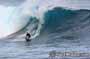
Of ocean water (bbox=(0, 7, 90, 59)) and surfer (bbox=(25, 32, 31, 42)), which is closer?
ocean water (bbox=(0, 7, 90, 59))

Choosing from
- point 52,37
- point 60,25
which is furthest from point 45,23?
point 52,37

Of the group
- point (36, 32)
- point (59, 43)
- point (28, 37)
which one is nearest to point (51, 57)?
point (59, 43)

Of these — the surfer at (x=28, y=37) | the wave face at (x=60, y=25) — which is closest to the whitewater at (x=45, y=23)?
the wave face at (x=60, y=25)

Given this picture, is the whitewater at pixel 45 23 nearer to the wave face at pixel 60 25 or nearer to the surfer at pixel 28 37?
the wave face at pixel 60 25

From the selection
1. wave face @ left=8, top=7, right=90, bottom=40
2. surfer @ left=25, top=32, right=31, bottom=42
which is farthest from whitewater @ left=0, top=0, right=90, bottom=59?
surfer @ left=25, top=32, right=31, bottom=42

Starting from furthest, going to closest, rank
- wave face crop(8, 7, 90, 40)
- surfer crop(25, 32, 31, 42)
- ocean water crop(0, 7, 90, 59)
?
wave face crop(8, 7, 90, 40) < surfer crop(25, 32, 31, 42) < ocean water crop(0, 7, 90, 59)

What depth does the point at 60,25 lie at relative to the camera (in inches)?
834

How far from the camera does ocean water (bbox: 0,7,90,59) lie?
48.1 feet

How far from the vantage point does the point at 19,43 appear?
17.7 m

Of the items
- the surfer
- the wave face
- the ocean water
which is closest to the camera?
the ocean water

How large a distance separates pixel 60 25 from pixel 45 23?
0.78 m

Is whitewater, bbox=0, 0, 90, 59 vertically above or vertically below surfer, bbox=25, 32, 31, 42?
above

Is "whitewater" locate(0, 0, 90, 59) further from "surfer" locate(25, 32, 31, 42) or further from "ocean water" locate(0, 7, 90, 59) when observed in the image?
"surfer" locate(25, 32, 31, 42)

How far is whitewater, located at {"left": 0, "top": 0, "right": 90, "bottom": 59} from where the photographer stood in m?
18.6
